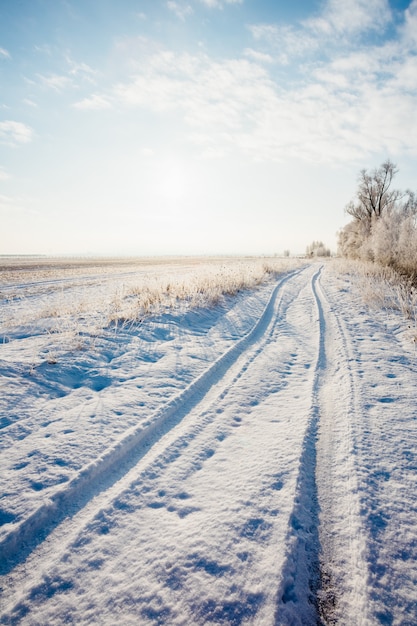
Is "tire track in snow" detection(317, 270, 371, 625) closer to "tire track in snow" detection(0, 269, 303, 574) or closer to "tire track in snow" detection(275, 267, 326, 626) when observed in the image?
"tire track in snow" detection(275, 267, 326, 626)

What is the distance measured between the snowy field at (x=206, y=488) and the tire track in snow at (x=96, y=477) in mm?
14

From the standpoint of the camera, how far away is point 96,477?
262cm

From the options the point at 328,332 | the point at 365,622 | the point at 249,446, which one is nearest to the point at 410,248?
the point at 328,332

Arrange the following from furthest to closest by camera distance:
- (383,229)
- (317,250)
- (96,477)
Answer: (317,250) → (383,229) → (96,477)

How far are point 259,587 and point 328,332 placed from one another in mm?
6081

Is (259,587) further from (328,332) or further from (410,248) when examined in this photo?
(410,248)

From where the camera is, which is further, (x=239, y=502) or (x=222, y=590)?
(x=239, y=502)

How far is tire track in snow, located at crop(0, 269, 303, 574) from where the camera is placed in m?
1.99

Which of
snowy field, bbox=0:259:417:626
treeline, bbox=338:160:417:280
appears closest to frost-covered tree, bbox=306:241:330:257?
treeline, bbox=338:160:417:280

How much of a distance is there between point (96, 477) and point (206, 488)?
0.99 meters

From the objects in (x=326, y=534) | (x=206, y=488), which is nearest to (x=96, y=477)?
(x=206, y=488)

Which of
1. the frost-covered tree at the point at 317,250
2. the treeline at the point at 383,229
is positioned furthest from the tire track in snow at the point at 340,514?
the frost-covered tree at the point at 317,250

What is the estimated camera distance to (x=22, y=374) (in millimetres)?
4336

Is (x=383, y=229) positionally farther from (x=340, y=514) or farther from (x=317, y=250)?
(x=317, y=250)
